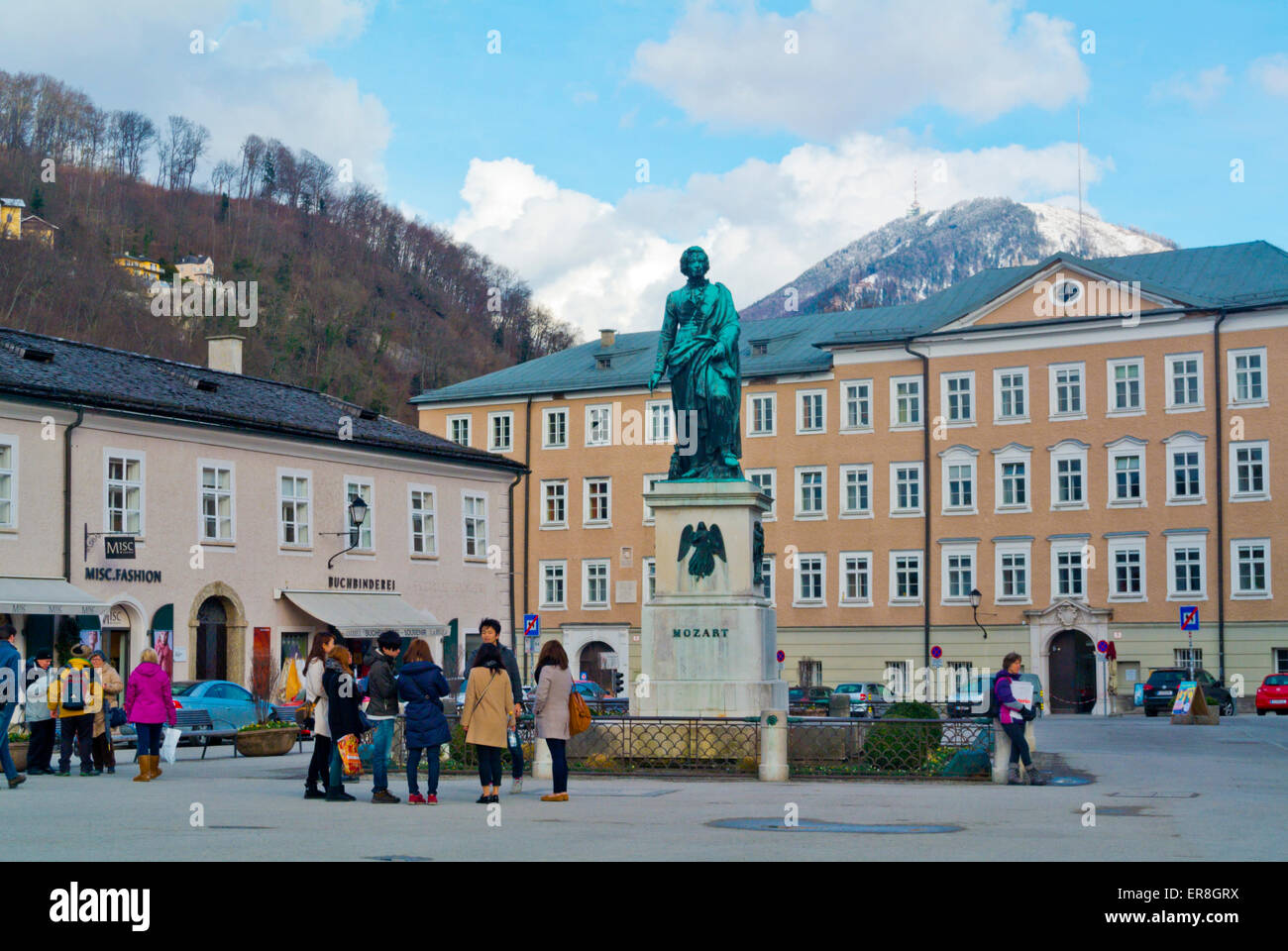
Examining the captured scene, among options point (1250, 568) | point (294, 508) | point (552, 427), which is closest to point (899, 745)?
point (294, 508)

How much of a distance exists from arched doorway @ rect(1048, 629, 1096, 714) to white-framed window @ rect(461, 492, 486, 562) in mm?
20922

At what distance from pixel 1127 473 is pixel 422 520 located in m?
25.3

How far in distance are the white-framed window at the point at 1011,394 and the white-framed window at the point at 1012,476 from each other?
1.03 meters

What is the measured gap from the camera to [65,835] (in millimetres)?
12977

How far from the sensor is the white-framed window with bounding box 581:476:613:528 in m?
69.6

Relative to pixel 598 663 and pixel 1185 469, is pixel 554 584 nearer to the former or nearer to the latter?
pixel 598 663

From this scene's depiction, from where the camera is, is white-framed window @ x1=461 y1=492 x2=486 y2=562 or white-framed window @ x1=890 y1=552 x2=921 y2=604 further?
white-framed window @ x1=890 y1=552 x2=921 y2=604

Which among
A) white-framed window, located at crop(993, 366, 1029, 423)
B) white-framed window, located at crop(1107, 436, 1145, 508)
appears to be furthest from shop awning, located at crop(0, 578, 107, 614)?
white-framed window, located at crop(1107, 436, 1145, 508)

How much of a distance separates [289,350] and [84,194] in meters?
20.0

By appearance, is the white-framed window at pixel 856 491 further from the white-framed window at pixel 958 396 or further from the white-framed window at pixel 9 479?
the white-framed window at pixel 9 479

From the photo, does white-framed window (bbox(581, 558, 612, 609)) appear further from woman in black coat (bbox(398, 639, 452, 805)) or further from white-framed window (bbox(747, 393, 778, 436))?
woman in black coat (bbox(398, 639, 452, 805))

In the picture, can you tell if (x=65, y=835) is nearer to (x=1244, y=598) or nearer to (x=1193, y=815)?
(x=1193, y=815)

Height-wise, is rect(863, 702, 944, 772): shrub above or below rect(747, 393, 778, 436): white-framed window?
below
